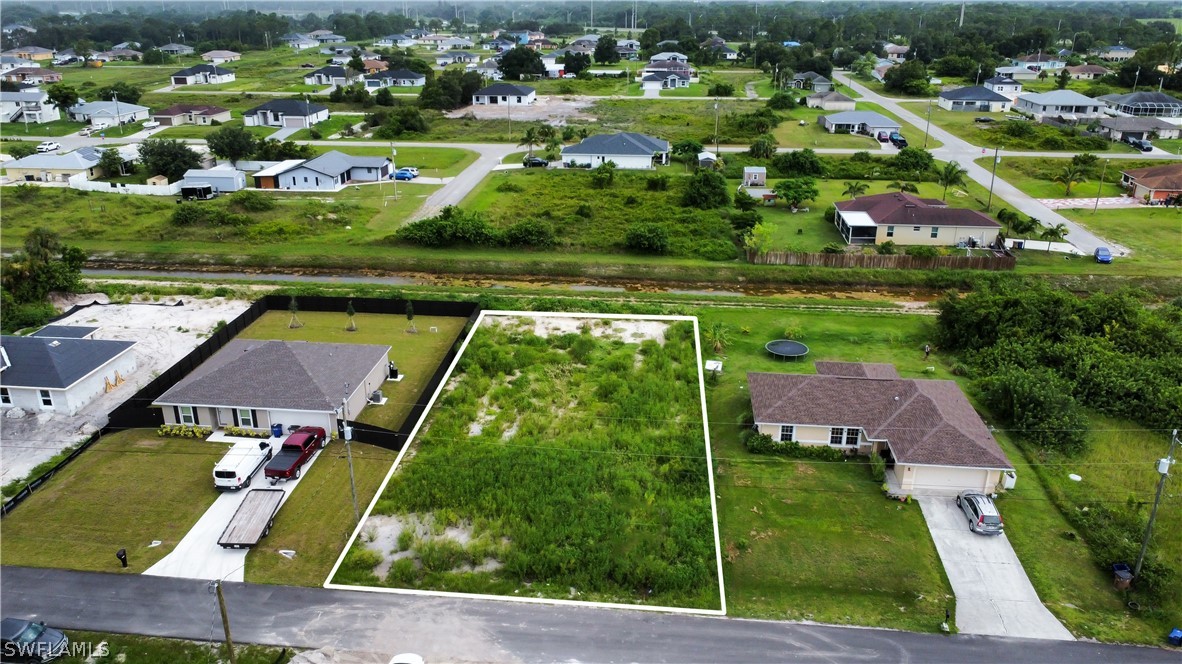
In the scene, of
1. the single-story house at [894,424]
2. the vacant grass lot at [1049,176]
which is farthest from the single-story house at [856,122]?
the single-story house at [894,424]

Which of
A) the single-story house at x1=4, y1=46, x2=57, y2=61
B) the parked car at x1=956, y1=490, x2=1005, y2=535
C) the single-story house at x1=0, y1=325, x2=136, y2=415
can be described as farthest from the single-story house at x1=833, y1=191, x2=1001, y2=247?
the single-story house at x1=4, y1=46, x2=57, y2=61

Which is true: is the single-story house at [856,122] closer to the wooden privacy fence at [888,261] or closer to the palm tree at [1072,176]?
the palm tree at [1072,176]

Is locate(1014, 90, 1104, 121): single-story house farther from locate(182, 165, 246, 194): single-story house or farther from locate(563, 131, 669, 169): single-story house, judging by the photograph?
locate(182, 165, 246, 194): single-story house

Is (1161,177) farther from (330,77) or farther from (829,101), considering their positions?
(330,77)

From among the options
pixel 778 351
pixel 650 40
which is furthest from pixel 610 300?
pixel 650 40

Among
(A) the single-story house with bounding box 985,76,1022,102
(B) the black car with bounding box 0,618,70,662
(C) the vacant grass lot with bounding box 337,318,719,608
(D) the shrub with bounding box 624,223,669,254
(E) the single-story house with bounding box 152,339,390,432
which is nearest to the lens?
(B) the black car with bounding box 0,618,70,662

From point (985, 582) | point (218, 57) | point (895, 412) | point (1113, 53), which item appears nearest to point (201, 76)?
point (218, 57)

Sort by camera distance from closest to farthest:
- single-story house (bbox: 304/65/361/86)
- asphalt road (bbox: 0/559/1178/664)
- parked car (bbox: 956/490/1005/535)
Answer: asphalt road (bbox: 0/559/1178/664) → parked car (bbox: 956/490/1005/535) → single-story house (bbox: 304/65/361/86)

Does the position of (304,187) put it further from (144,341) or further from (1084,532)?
(1084,532)
